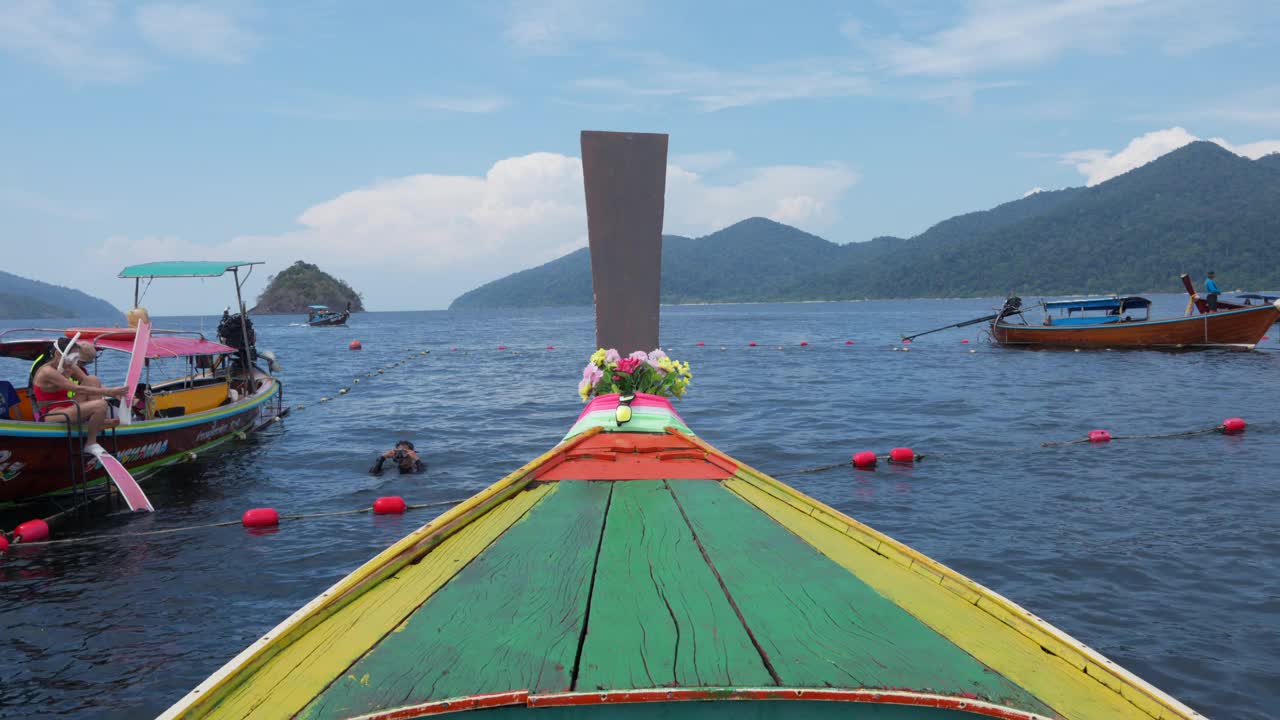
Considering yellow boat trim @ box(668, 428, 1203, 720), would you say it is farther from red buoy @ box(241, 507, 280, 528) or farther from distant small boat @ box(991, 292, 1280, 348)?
distant small boat @ box(991, 292, 1280, 348)

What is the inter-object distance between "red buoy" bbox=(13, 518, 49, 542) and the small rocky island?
177 m

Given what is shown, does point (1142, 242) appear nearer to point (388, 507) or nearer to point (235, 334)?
point (235, 334)

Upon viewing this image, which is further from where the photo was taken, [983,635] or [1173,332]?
[1173,332]

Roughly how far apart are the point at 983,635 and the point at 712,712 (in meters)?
1.16

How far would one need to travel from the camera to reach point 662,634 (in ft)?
8.26

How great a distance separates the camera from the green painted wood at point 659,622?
2229 millimetres

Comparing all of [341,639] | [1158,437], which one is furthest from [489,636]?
[1158,437]

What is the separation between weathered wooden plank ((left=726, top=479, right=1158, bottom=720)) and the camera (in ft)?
7.52

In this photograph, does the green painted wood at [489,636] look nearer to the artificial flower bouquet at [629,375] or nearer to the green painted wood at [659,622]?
the green painted wood at [659,622]

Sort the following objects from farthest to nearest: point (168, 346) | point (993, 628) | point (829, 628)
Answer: point (168, 346) → point (993, 628) → point (829, 628)

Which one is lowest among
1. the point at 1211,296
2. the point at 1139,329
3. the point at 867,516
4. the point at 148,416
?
the point at 867,516

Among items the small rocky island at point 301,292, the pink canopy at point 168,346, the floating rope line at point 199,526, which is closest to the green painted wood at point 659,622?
the floating rope line at point 199,526

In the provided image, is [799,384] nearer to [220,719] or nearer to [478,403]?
[478,403]

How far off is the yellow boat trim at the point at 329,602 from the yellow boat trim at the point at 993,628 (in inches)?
67.5
